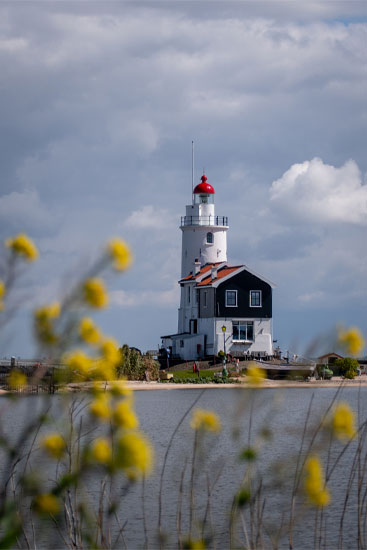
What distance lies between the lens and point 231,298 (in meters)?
59.1

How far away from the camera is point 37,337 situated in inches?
122

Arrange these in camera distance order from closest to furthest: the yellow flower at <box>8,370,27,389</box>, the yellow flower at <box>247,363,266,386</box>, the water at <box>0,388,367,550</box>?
the yellow flower at <box>8,370,27,389</box> < the yellow flower at <box>247,363,266,386</box> < the water at <box>0,388,367,550</box>

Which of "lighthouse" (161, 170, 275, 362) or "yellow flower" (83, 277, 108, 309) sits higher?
"lighthouse" (161, 170, 275, 362)

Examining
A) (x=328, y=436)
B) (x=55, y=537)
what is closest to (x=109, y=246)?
(x=328, y=436)

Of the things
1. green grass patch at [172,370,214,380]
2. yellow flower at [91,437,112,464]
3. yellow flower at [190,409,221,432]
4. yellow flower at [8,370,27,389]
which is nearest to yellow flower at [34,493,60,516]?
yellow flower at [91,437,112,464]

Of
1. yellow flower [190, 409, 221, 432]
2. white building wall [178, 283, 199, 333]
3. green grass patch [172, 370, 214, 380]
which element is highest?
white building wall [178, 283, 199, 333]

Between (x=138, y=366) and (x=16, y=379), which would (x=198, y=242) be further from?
(x=16, y=379)

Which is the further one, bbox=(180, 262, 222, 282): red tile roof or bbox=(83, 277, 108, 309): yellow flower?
bbox=(180, 262, 222, 282): red tile roof

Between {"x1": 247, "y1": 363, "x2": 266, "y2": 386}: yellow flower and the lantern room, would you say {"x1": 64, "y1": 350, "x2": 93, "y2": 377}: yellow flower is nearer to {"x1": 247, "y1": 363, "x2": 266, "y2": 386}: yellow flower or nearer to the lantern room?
{"x1": 247, "y1": 363, "x2": 266, "y2": 386}: yellow flower

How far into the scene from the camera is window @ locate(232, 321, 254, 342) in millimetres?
58875

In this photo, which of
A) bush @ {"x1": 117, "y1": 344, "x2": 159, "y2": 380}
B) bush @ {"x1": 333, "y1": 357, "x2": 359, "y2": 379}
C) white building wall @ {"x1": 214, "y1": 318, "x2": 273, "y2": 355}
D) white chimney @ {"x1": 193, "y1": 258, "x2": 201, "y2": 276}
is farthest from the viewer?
white chimney @ {"x1": 193, "y1": 258, "x2": 201, "y2": 276}

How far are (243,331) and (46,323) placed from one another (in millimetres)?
56452

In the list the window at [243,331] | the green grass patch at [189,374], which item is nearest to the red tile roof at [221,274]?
the window at [243,331]

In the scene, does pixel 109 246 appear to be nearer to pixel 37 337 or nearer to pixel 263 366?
pixel 37 337
